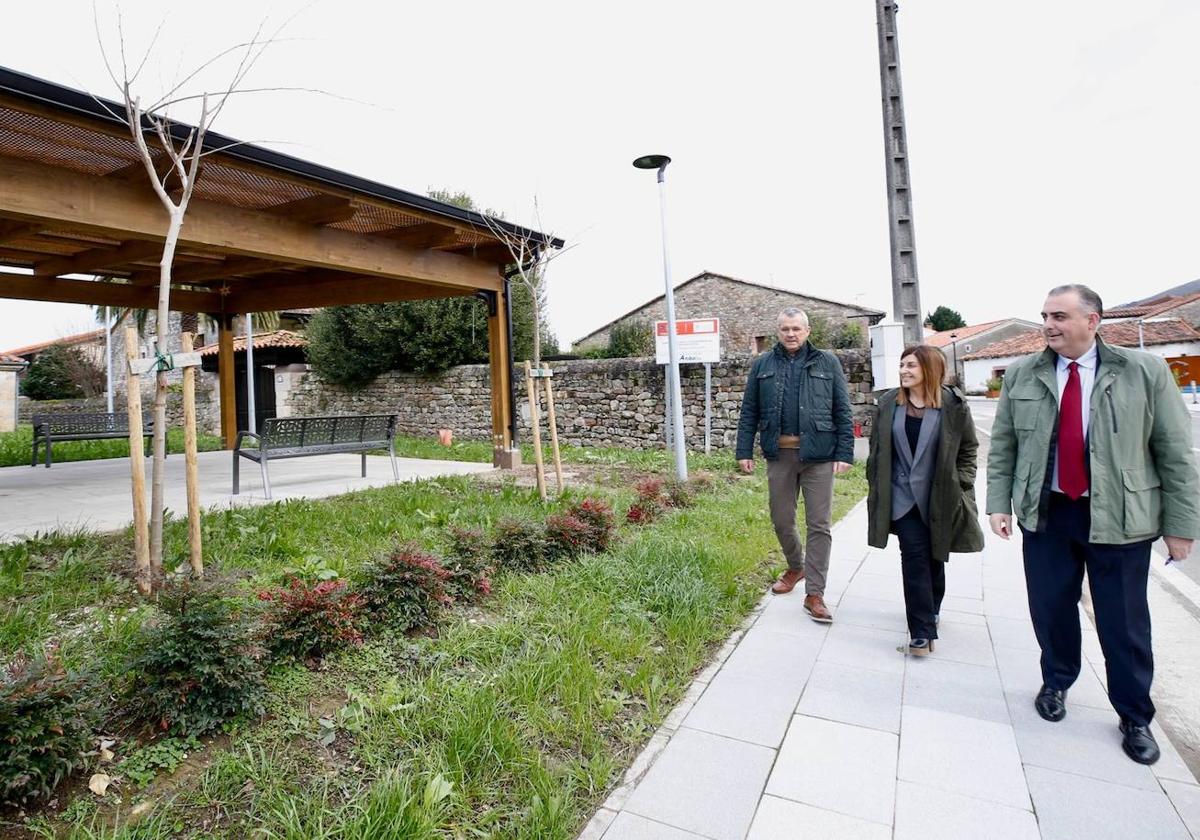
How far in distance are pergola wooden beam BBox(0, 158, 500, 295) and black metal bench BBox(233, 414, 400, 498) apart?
176 centimetres

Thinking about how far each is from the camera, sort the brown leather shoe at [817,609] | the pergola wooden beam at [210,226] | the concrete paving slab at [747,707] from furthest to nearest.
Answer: the pergola wooden beam at [210,226]
the brown leather shoe at [817,609]
the concrete paving slab at [747,707]

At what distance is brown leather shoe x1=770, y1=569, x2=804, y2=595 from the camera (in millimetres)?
4055

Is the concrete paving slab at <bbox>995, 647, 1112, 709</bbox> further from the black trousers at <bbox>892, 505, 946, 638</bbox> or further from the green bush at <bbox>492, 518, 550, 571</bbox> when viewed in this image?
the green bush at <bbox>492, 518, 550, 571</bbox>

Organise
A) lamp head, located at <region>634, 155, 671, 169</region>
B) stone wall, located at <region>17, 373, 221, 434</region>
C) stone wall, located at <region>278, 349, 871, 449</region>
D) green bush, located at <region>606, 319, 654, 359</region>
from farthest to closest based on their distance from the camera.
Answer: green bush, located at <region>606, 319, 654, 359</region>
stone wall, located at <region>17, 373, 221, 434</region>
stone wall, located at <region>278, 349, 871, 449</region>
lamp head, located at <region>634, 155, 671, 169</region>

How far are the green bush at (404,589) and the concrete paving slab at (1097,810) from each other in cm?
249

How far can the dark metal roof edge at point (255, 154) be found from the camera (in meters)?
3.93

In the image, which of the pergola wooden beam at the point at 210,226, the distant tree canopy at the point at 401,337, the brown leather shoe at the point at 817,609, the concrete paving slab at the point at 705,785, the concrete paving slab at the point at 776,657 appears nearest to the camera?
the concrete paving slab at the point at 705,785

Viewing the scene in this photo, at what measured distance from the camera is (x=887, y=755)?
228 centimetres

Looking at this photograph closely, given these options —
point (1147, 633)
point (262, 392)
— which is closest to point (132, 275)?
point (262, 392)

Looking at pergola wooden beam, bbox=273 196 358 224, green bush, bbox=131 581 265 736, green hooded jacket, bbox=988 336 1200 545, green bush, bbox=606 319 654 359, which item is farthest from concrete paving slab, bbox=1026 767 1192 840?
green bush, bbox=606 319 654 359

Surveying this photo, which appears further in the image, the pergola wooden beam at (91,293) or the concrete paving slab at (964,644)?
the pergola wooden beam at (91,293)

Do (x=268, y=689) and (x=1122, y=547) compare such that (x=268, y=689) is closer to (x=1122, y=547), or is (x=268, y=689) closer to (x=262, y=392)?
(x=1122, y=547)

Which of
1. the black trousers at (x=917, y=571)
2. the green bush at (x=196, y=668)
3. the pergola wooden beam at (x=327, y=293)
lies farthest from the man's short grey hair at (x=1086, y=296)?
the pergola wooden beam at (x=327, y=293)

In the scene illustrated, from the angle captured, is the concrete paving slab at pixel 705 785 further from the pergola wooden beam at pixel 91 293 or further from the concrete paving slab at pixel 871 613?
the pergola wooden beam at pixel 91 293
